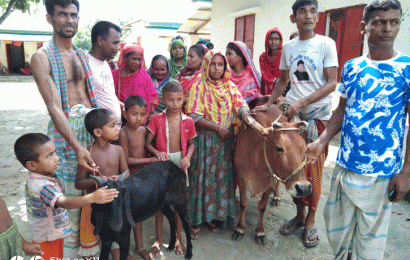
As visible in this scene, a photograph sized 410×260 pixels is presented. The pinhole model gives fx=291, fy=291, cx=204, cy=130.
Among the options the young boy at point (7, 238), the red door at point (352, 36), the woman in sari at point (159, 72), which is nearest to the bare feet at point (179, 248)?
the young boy at point (7, 238)

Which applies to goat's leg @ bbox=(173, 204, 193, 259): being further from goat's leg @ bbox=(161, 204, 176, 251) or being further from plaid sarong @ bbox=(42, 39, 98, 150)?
plaid sarong @ bbox=(42, 39, 98, 150)

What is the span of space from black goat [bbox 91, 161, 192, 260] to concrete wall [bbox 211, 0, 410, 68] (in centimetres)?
562

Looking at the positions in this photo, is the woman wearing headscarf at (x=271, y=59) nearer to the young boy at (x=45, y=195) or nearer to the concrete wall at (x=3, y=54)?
the young boy at (x=45, y=195)

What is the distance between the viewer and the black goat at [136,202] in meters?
2.06

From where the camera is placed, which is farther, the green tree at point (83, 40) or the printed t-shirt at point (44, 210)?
the green tree at point (83, 40)

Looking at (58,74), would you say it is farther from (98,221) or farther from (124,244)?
(124,244)

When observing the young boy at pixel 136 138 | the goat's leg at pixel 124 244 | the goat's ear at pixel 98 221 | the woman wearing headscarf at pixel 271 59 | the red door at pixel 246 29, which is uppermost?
the red door at pixel 246 29

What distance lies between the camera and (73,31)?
8.57 feet

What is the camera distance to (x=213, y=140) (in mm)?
3328

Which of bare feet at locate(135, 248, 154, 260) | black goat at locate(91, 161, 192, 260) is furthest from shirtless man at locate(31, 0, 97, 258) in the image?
bare feet at locate(135, 248, 154, 260)

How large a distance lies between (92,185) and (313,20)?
105 inches

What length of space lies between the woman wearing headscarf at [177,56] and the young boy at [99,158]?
2.74m

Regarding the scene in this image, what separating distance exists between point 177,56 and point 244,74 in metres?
1.67

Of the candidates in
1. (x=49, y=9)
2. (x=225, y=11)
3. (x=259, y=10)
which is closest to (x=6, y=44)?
(x=225, y=11)
